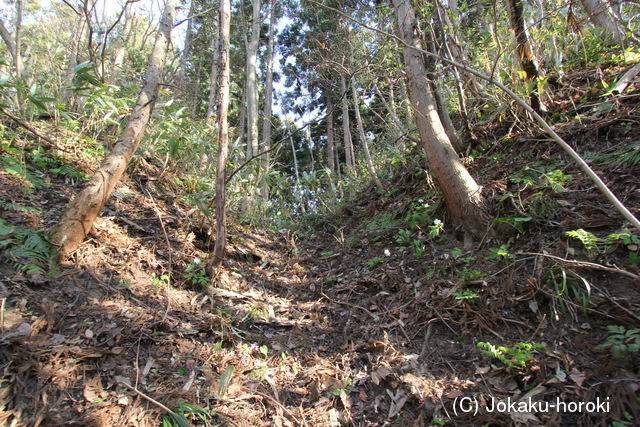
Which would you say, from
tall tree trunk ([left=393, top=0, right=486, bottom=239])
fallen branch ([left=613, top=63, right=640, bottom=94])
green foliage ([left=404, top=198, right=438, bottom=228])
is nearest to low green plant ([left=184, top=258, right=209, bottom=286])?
green foliage ([left=404, top=198, right=438, bottom=228])

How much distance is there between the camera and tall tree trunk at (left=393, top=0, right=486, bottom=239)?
2984 millimetres

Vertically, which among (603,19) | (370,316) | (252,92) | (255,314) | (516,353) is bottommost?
(516,353)

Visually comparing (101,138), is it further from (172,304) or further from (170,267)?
(172,304)

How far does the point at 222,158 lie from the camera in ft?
10.3

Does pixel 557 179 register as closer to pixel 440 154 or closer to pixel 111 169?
pixel 440 154

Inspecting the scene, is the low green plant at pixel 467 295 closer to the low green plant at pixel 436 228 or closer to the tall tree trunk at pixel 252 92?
the low green plant at pixel 436 228

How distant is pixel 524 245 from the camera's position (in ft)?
8.29

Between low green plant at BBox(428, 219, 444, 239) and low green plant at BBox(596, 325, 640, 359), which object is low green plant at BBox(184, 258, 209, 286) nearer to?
low green plant at BBox(428, 219, 444, 239)

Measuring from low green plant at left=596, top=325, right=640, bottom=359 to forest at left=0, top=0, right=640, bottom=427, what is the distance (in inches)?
0.5

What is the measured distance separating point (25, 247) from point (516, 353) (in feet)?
11.6

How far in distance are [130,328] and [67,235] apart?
98 centimetres

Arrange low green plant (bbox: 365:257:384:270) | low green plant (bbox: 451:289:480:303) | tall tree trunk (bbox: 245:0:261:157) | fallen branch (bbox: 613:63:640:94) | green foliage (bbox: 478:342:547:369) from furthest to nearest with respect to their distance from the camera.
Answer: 1. tall tree trunk (bbox: 245:0:261:157)
2. low green plant (bbox: 365:257:384:270)
3. fallen branch (bbox: 613:63:640:94)
4. low green plant (bbox: 451:289:480:303)
5. green foliage (bbox: 478:342:547:369)

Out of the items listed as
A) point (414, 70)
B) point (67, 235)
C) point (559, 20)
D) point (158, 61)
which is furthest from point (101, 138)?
point (559, 20)

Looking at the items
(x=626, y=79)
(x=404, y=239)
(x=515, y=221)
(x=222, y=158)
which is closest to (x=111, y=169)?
(x=222, y=158)
